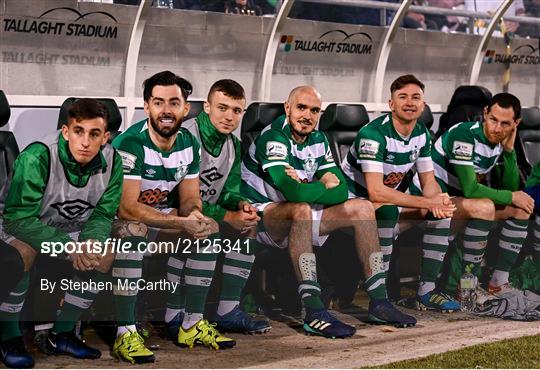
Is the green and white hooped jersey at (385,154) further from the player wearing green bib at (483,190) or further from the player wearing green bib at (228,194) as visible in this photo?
the player wearing green bib at (228,194)

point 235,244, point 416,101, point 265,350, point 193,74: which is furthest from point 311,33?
point 265,350

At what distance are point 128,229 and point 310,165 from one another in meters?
1.63

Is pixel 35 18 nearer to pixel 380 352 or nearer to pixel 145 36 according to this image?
pixel 145 36

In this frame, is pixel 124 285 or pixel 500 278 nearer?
pixel 124 285

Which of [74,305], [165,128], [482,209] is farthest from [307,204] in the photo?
[74,305]

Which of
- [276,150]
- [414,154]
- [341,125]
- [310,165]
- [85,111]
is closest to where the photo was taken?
[85,111]

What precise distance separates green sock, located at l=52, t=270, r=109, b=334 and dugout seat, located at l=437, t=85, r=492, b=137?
14.2 ft

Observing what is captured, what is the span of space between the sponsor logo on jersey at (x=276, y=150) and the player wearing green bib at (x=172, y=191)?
1.78 feet

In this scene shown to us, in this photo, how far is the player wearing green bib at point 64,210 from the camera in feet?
19.1

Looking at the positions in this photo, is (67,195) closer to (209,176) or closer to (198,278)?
(198,278)

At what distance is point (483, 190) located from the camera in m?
7.91

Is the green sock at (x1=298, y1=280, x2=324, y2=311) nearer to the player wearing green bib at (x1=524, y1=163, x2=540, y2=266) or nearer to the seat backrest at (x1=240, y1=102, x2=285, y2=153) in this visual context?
the seat backrest at (x1=240, y1=102, x2=285, y2=153)

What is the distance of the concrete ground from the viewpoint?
19.8ft

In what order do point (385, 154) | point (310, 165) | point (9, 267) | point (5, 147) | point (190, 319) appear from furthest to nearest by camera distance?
point (385, 154)
point (310, 165)
point (5, 147)
point (190, 319)
point (9, 267)
